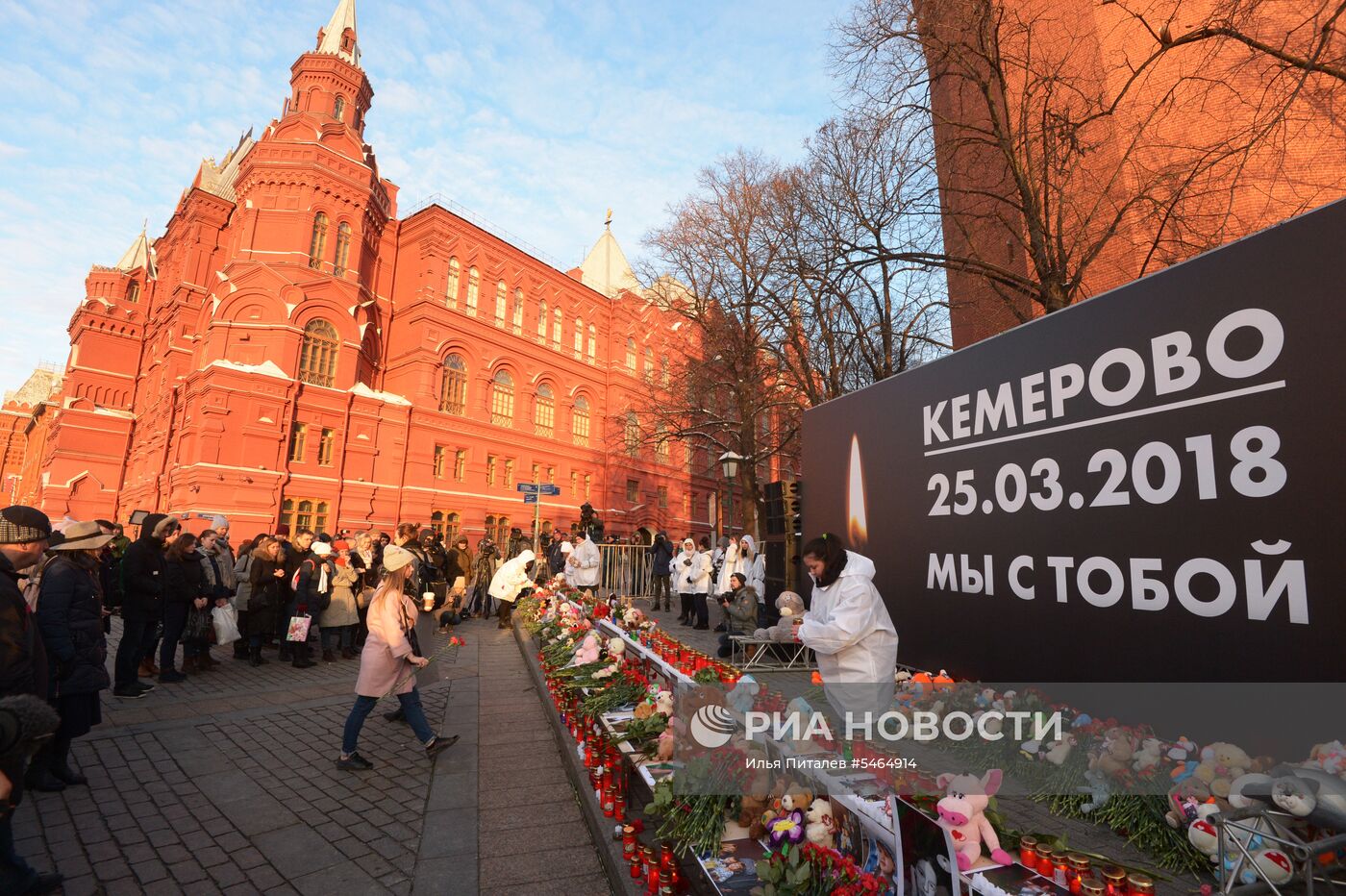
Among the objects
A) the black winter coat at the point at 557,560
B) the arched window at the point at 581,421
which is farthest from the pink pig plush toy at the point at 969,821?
the arched window at the point at 581,421

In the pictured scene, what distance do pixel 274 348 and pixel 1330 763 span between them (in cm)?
2878

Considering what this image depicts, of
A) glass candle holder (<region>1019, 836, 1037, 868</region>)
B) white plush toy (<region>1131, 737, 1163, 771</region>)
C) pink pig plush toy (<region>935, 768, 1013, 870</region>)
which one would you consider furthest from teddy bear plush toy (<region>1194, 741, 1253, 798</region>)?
pink pig plush toy (<region>935, 768, 1013, 870</region>)

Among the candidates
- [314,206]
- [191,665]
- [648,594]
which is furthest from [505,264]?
[191,665]

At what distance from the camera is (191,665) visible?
836cm

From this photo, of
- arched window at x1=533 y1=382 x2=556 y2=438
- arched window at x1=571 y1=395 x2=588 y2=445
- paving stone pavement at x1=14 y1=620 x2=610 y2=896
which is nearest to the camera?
paving stone pavement at x1=14 y1=620 x2=610 y2=896

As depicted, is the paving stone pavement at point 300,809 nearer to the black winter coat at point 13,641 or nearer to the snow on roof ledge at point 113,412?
the black winter coat at point 13,641

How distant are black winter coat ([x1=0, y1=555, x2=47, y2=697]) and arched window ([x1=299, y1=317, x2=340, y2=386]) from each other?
24236 mm

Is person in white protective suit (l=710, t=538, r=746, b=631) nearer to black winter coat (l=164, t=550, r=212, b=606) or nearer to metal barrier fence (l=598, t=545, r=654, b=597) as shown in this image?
metal barrier fence (l=598, t=545, r=654, b=597)

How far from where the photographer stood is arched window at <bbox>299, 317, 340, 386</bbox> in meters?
24.8

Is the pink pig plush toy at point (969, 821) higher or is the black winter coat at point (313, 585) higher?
the black winter coat at point (313, 585)

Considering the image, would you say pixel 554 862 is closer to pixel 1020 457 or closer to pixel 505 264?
pixel 1020 457

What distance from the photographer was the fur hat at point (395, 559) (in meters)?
5.22

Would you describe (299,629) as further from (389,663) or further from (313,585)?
(389,663)

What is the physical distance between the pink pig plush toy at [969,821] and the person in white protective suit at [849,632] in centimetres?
205
